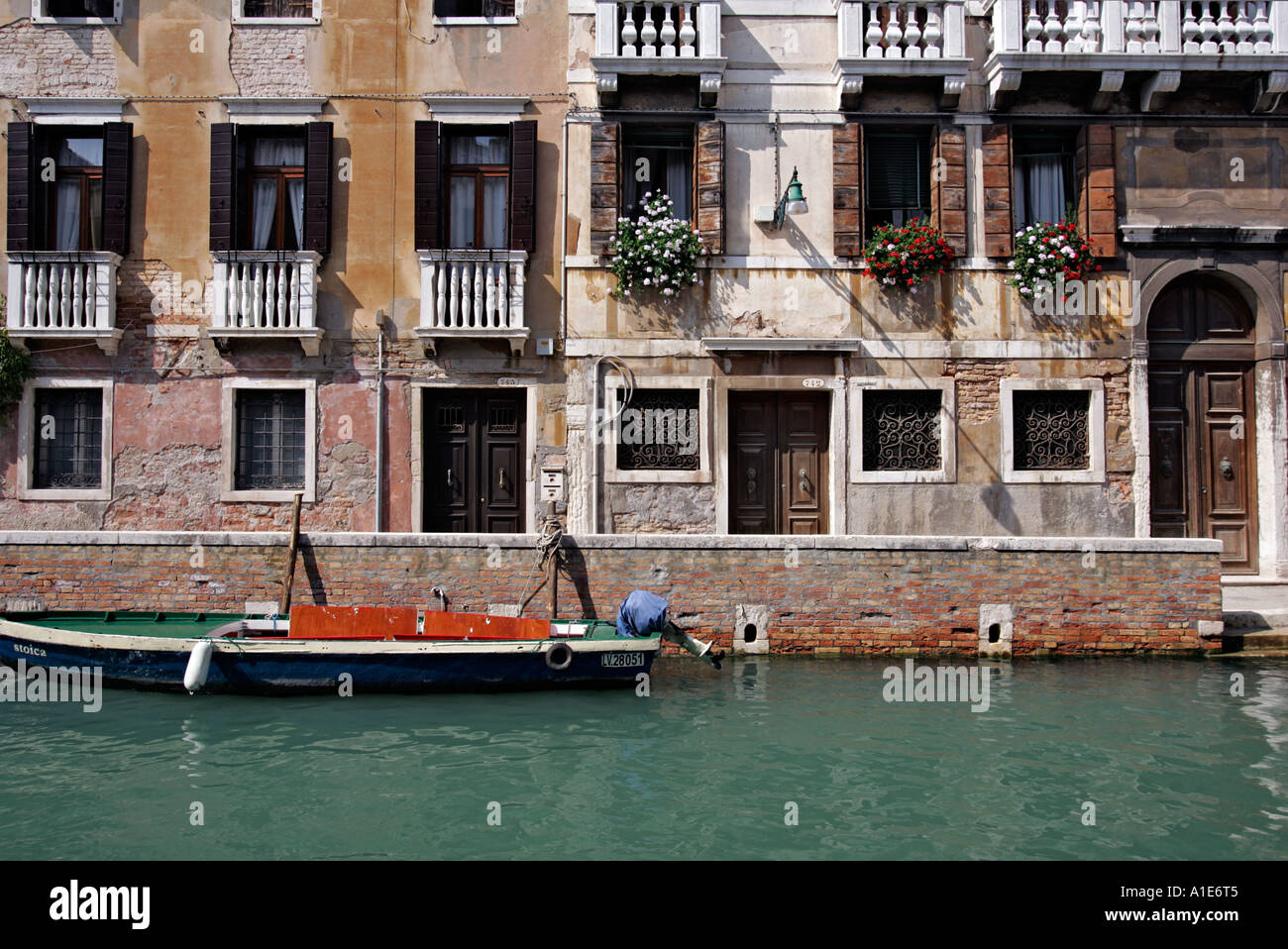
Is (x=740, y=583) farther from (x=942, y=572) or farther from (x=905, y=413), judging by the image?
(x=905, y=413)

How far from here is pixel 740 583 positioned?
888 cm

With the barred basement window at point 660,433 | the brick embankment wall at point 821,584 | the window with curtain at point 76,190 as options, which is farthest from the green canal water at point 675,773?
the window with curtain at point 76,190

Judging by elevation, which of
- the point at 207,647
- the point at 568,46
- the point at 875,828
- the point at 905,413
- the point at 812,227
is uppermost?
Result: the point at 568,46

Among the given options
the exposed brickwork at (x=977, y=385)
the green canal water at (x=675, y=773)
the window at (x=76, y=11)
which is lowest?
the green canal water at (x=675, y=773)

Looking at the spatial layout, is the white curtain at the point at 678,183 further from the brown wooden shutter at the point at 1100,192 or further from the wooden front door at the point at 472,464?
the brown wooden shutter at the point at 1100,192

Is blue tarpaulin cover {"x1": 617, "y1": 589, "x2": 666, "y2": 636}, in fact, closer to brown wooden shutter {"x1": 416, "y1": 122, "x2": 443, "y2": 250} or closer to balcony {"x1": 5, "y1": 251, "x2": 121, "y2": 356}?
brown wooden shutter {"x1": 416, "y1": 122, "x2": 443, "y2": 250}

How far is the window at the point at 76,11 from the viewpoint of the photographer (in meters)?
10.9

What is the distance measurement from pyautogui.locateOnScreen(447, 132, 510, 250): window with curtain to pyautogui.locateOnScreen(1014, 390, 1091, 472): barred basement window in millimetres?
6168

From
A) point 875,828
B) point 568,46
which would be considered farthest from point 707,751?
point 568,46

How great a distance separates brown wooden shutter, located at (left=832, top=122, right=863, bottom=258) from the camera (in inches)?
424

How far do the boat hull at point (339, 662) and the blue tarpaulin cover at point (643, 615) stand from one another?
16cm

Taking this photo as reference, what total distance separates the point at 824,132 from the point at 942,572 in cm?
513

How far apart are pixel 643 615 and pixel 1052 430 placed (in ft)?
18.5

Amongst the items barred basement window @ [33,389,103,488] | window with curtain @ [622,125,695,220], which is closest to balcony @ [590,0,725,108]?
window with curtain @ [622,125,695,220]
